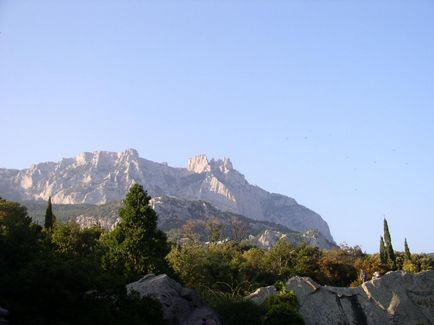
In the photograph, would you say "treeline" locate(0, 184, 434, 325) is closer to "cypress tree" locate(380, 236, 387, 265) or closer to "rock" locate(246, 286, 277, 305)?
"rock" locate(246, 286, 277, 305)

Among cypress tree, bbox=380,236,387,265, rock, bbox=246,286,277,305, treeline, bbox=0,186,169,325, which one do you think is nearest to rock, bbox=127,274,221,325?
treeline, bbox=0,186,169,325

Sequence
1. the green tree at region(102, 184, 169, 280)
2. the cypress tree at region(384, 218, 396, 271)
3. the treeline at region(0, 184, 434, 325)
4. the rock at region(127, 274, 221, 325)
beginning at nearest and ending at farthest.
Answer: the treeline at region(0, 184, 434, 325) → the rock at region(127, 274, 221, 325) → the green tree at region(102, 184, 169, 280) → the cypress tree at region(384, 218, 396, 271)

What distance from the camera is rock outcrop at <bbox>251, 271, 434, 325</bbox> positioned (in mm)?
26609

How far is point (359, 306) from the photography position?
2720cm

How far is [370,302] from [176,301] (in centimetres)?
1230

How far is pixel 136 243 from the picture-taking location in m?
26.7

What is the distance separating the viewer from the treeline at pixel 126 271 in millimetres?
15844

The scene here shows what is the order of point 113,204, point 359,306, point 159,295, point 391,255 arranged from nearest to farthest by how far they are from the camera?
point 159,295
point 359,306
point 391,255
point 113,204

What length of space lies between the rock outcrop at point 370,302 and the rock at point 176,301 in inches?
292

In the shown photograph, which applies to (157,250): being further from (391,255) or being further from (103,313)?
(391,255)

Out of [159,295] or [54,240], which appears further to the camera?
[54,240]

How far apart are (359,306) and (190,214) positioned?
384 feet

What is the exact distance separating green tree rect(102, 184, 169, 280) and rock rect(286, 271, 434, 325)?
7.06 metres

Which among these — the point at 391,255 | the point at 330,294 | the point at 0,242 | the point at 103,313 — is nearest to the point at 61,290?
the point at 103,313
